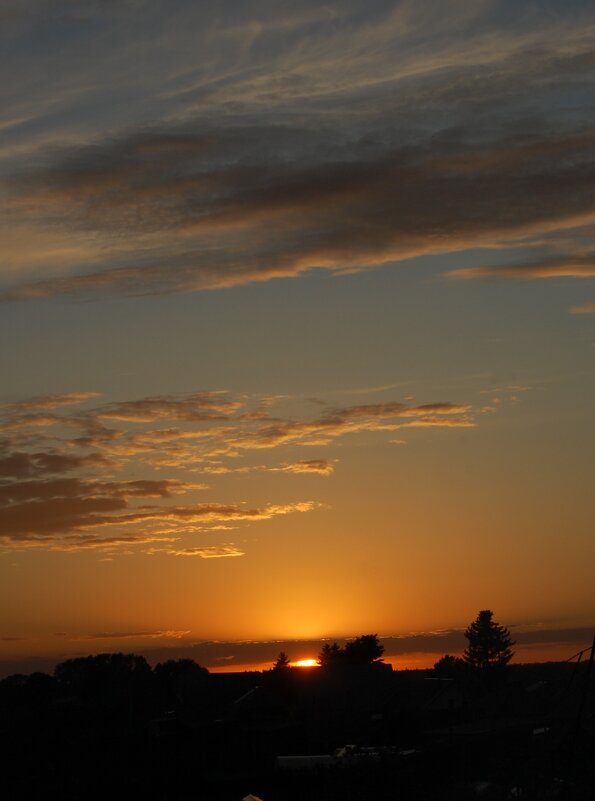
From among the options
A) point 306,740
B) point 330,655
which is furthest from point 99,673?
point 306,740

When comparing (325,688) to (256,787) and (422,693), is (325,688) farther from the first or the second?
(256,787)

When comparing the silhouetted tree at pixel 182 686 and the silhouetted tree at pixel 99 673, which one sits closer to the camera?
the silhouetted tree at pixel 182 686

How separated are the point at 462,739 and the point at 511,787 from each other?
1646cm

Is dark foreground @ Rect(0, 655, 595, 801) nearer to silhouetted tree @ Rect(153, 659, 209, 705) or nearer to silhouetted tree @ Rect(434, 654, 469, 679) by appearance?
silhouetted tree @ Rect(153, 659, 209, 705)

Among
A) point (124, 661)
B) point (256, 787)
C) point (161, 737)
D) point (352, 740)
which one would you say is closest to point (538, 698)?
→ point (352, 740)

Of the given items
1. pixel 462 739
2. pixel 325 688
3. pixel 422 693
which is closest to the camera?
pixel 462 739

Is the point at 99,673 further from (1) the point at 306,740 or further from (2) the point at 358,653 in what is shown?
(1) the point at 306,740

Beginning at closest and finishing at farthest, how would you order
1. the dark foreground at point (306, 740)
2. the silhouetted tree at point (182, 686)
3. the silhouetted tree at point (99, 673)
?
the dark foreground at point (306, 740), the silhouetted tree at point (182, 686), the silhouetted tree at point (99, 673)

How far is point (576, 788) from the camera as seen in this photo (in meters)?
37.0

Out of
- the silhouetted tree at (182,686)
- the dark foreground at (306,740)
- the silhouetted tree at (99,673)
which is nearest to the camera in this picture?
the dark foreground at (306,740)

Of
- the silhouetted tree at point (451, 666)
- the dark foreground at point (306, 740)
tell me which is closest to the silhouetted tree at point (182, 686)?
the dark foreground at point (306, 740)

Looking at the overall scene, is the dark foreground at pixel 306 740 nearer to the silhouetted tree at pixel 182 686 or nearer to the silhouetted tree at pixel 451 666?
the silhouetted tree at pixel 182 686

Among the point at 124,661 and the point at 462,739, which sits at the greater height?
the point at 124,661

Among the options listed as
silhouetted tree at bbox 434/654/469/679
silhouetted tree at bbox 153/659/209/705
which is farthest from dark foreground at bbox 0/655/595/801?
silhouetted tree at bbox 434/654/469/679
